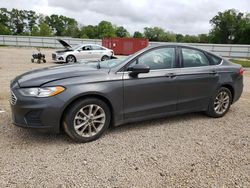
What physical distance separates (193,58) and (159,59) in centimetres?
79

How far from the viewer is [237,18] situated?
6838cm

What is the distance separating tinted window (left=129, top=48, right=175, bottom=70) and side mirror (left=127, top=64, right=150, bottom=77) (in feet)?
0.61

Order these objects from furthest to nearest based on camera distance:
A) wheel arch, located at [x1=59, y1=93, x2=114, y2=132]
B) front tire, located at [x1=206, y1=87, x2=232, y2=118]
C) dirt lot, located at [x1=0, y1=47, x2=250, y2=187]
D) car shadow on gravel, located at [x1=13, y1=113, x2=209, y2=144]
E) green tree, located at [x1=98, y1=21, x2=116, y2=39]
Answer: green tree, located at [x1=98, y1=21, x2=116, y2=39], front tire, located at [x1=206, y1=87, x2=232, y2=118], car shadow on gravel, located at [x1=13, y1=113, x2=209, y2=144], wheel arch, located at [x1=59, y1=93, x2=114, y2=132], dirt lot, located at [x1=0, y1=47, x2=250, y2=187]

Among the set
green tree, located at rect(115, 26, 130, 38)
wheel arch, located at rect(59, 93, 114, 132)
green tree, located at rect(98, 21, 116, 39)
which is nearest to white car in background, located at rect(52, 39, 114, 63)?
wheel arch, located at rect(59, 93, 114, 132)

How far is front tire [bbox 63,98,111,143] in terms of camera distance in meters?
3.44

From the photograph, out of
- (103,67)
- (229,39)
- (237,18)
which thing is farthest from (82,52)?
(237,18)

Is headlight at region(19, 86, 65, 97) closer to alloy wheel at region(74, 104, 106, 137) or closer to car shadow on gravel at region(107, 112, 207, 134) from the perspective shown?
alloy wheel at region(74, 104, 106, 137)

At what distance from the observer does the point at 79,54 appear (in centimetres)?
1516

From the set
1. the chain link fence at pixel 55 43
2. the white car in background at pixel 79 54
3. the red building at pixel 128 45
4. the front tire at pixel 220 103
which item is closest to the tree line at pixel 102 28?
the chain link fence at pixel 55 43

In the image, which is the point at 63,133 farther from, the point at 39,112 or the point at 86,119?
the point at 39,112

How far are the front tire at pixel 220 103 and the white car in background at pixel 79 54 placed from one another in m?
10.2

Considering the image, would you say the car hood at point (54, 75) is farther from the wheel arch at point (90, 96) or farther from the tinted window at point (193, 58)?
the tinted window at point (193, 58)

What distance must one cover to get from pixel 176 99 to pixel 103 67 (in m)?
1.41

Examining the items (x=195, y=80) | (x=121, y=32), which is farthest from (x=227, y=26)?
(x=195, y=80)
